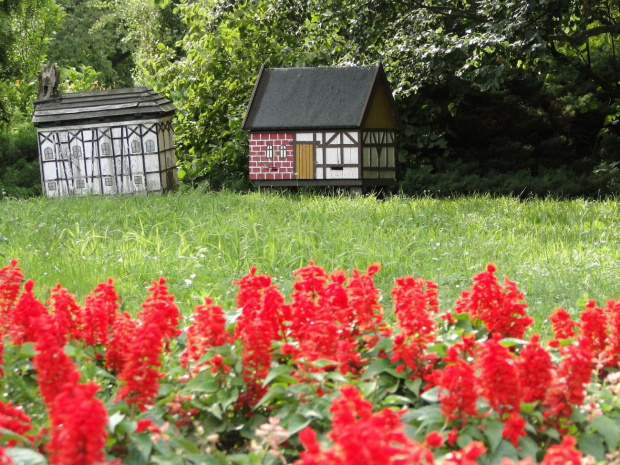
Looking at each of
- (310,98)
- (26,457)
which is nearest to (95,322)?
(26,457)

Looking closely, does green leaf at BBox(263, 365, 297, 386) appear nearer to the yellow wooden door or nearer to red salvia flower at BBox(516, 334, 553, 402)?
red salvia flower at BBox(516, 334, 553, 402)

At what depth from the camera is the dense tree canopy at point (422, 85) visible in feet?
46.3

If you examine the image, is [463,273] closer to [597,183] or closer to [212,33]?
[597,183]

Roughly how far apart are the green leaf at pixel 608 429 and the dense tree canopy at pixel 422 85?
10662 mm

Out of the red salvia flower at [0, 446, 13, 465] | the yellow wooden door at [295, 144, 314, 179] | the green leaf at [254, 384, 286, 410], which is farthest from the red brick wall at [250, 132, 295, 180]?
the red salvia flower at [0, 446, 13, 465]

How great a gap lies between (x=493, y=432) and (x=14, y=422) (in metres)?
1.41

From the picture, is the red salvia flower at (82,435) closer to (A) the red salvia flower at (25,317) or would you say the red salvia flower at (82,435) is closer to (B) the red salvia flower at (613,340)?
(A) the red salvia flower at (25,317)

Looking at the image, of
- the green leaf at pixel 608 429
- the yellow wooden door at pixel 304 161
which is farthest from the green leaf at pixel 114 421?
the yellow wooden door at pixel 304 161

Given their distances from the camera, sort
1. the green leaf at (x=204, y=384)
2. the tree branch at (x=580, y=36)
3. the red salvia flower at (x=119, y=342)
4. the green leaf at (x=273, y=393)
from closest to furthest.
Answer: the green leaf at (x=273, y=393) < the green leaf at (x=204, y=384) < the red salvia flower at (x=119, y=342) < the tree branch at (x=580, y=36)

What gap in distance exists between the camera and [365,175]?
1266 cm

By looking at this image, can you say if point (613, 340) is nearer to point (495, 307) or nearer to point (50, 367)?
point (495, 307)

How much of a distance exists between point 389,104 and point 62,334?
1056 cm

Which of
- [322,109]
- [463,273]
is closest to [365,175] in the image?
[322,109]

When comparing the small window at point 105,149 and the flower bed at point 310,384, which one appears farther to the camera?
the small window at point 105,149
